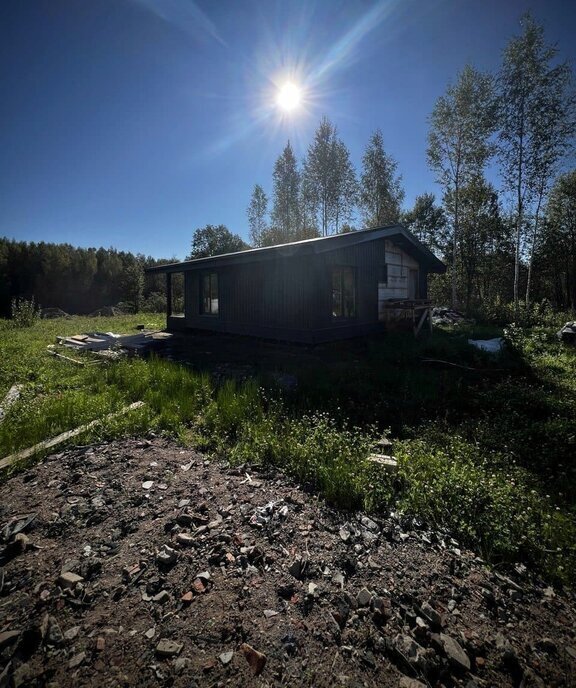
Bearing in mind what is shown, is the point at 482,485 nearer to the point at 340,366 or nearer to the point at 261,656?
the point at 261,656

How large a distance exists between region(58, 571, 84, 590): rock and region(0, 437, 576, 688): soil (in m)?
0.01

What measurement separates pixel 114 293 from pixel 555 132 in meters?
35.6

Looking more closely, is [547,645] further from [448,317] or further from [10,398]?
[448,317]

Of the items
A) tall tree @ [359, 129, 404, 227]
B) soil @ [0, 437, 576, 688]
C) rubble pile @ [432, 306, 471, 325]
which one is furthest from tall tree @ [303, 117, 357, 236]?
soil @ [0, 437, 576, 688]

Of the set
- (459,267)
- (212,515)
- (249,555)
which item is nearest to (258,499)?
(212,515)

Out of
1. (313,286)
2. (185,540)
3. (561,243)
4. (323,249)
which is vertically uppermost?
(561,243)

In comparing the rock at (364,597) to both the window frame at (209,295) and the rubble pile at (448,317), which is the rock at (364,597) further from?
the rubble pile at (448,317)

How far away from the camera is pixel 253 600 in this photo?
6.46 ft

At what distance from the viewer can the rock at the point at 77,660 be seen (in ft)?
5.26

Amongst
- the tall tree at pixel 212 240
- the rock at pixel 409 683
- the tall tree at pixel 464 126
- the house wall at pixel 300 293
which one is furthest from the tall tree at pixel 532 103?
the tall tree at pixel 212 240

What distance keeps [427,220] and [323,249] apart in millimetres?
26347

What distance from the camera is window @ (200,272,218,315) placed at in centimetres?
1266

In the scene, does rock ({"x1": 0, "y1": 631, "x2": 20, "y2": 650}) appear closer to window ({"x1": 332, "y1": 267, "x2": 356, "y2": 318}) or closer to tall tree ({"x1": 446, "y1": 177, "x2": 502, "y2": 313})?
window ({"x1": 332, "y1": 267, "x2": 356, "y2": 318})

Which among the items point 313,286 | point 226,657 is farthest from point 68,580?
point 313,286
